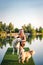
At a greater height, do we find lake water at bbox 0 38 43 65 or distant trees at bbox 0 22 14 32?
distant trees at bbox 0 22 14 32

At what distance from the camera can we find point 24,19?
19.9 ft

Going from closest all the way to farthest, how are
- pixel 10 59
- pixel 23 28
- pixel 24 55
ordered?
pixel 24 55, pixel 10 59, pixel 23 28

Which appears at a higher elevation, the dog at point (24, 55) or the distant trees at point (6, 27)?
the distant trees at point (6, 27)

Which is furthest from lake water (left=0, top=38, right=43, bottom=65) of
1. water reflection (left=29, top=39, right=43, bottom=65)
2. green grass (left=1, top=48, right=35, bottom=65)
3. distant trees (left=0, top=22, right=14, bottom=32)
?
distant trees (left=0, top=22, right=14, bottom=32)

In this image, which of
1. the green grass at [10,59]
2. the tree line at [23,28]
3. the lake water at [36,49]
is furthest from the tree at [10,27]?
the green grass at [10,59]

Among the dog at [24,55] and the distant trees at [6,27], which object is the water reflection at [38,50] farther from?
the distant trees at [6,27]

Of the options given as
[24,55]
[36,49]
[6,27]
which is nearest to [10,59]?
[24,55]

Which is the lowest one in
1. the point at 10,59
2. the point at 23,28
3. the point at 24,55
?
the point at 10,59

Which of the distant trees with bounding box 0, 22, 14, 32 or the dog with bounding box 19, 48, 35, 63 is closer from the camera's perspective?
the dog with bounding box 19, 48, 35, 63

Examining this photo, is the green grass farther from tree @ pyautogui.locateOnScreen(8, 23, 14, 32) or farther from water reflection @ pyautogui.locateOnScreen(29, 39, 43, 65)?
tree @ pyautogui.locateOnScreen(8, 23, 14, 32)

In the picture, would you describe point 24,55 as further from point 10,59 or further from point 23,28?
point 23,28

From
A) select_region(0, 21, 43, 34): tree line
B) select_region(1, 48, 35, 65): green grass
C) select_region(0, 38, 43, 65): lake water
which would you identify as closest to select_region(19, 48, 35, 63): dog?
select_region(1, 48, 35, 65): green grass

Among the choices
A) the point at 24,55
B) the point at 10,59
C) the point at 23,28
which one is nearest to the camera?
the point at 24,55

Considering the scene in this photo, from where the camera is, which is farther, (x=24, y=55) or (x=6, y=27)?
(x=6, y=27)
